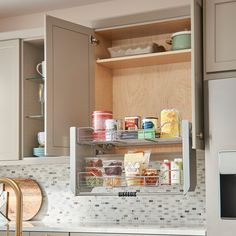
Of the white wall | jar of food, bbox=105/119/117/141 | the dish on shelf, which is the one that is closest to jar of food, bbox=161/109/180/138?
jar of food, bbox=105/119/117/141

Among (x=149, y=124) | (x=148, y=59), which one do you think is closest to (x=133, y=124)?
(x=149, y=124)

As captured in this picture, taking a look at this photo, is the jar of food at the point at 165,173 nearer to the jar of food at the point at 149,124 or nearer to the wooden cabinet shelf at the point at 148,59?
the jar of food at the point at 149,124

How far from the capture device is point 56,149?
3.07 meters

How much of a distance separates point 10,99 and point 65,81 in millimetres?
470

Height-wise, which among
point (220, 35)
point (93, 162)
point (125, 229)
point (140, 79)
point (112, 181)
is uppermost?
point (220, 35)

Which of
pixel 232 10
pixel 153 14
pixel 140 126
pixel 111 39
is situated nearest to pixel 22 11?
pixel 111 39

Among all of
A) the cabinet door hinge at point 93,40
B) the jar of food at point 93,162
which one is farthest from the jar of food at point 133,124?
the cabinet door hinge at point 93,40

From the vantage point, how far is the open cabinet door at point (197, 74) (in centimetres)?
260

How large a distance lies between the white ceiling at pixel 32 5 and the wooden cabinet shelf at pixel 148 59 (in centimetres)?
46

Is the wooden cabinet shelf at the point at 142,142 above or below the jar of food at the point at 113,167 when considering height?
above

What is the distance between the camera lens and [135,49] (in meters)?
3.23

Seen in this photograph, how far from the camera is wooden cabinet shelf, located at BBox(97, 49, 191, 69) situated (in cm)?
312

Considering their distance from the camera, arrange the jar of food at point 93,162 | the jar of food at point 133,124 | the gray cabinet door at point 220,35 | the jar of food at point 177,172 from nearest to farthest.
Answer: the gray cabinet door at point 220,35, the jar of food at point 177,172, the jar of food at point 133,124, the jar of food at point 93,162

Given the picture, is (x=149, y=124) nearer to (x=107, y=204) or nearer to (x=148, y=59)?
(x=148, y=59)
